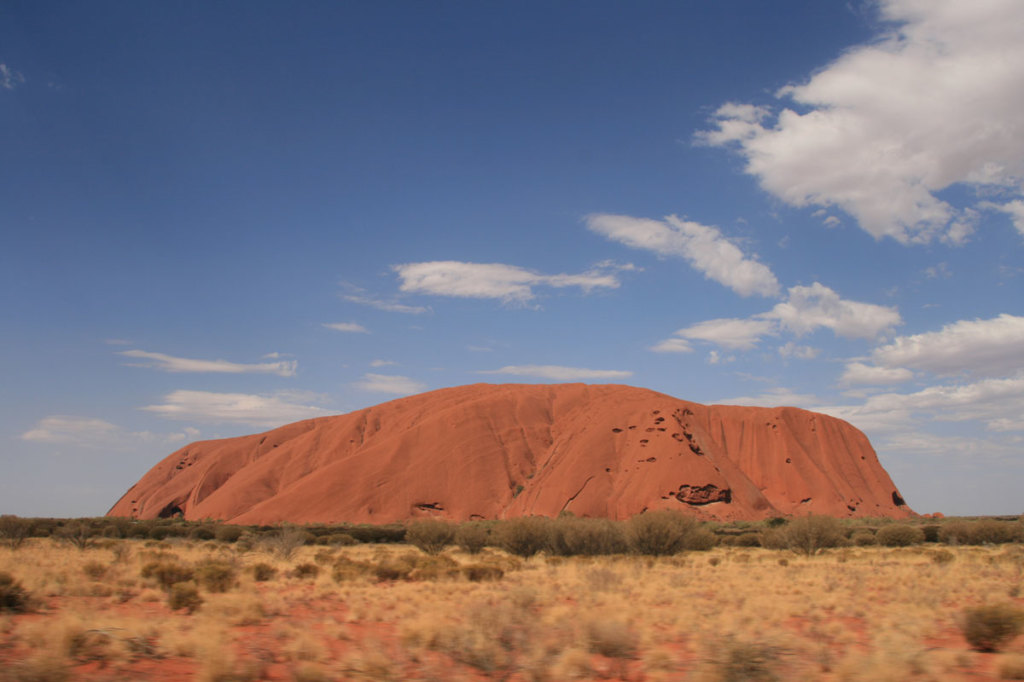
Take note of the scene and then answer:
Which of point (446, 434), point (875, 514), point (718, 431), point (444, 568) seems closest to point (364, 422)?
point (446, 434)

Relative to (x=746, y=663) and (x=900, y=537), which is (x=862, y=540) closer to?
(x=900, y=537)

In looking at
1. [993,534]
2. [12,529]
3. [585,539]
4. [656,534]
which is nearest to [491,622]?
[656,534]

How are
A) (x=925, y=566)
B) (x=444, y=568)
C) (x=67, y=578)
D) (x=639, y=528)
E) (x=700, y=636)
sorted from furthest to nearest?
(x=639, y=528)
(x=925, y=566)
(x=444, y=568)
(x=67, y=578)
(x=700, y=636)

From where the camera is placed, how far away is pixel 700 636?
12227 mm

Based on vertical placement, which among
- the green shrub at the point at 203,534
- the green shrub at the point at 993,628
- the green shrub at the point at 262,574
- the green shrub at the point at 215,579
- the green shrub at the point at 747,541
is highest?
the green shrub at the point at 993,628

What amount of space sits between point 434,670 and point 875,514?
4059 inches

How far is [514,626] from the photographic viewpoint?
1209 centimetres

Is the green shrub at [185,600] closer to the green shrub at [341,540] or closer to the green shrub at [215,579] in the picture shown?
the green shrub at [215,579]

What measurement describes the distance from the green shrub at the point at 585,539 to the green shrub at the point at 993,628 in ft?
79.4

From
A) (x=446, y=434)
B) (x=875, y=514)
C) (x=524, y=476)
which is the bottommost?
(x=875, y=514)

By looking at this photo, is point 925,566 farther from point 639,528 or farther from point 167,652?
point 167,652

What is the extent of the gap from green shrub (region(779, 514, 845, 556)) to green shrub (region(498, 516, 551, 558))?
14662 millimetres

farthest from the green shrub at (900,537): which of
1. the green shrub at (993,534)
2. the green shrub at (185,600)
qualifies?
the green shrub at (185,600)

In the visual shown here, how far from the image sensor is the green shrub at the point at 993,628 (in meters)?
10.6
